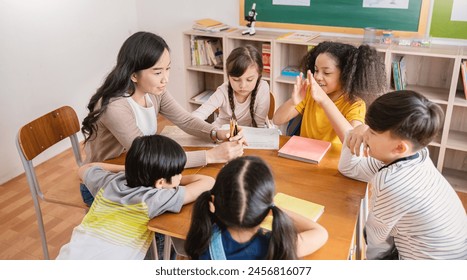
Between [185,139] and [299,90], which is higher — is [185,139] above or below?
below

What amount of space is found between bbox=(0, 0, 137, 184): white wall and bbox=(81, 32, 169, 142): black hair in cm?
151

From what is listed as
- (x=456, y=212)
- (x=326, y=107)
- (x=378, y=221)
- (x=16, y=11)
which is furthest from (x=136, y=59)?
(x=16, y=11)

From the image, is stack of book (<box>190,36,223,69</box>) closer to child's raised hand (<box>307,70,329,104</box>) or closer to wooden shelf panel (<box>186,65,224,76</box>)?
wooden shelf panel (<box>186,65,224,76</box>)

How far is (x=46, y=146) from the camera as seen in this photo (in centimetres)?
195

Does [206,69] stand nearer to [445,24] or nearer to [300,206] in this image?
[445,24]

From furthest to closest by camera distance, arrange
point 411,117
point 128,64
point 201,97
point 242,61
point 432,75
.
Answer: point 201,97 → point 432,75 → point 242,61 → point 128,64 → point 411,117

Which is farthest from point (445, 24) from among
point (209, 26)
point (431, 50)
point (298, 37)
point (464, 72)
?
point (209, 26)

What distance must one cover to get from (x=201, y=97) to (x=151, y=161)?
244cm

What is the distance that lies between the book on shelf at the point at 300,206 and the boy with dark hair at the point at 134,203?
268 mm

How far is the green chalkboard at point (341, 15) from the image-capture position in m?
2.89

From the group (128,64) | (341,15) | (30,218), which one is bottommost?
(30,218)

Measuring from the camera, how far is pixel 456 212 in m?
1.35
